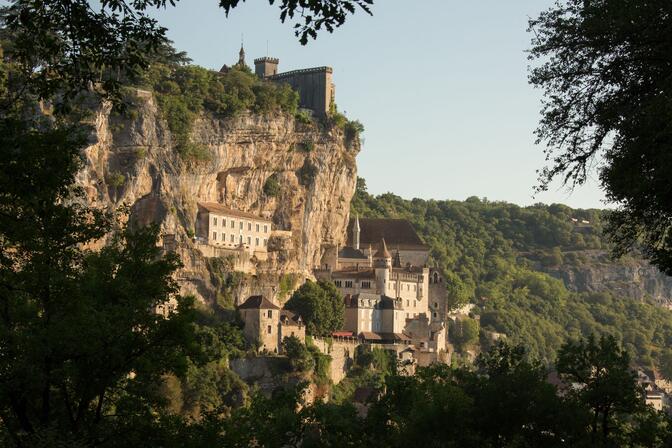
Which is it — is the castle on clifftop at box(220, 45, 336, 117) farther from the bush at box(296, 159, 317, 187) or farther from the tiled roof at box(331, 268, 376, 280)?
the tiled roof at box(331, 268, 376, 280)

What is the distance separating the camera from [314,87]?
108125mm

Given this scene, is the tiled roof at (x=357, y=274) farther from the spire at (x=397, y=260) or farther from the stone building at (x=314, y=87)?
the stone building at (x=314, y=87)

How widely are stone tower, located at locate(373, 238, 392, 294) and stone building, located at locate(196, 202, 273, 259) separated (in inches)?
475

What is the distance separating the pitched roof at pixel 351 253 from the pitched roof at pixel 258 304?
20.6 metres

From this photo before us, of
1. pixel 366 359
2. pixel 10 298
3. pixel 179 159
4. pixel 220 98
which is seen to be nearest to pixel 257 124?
pixel 220 98

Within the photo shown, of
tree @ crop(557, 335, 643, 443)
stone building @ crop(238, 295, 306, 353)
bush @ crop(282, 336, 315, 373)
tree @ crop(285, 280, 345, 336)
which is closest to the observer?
tree @ crop(557, 335, 643, 443)

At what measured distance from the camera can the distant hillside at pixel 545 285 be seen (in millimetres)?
153875

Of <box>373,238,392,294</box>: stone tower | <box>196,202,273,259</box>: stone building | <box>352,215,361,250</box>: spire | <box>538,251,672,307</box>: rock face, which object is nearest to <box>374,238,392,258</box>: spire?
<box>373,238,392,294</box>: stone tower

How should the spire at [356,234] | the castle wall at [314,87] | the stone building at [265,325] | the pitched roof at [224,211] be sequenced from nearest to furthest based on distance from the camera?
the stone building at [265,325]
the pitched roof at [224,211]
the castle wall at [314,87]
the spire at [356,234]

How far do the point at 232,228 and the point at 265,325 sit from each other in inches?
367

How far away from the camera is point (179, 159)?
88.7 meters

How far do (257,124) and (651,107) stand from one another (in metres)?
77.1

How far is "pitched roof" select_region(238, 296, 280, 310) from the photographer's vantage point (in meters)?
85.8

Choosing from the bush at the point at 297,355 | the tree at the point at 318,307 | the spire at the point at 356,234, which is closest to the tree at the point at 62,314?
the bush at the point at 297,355
